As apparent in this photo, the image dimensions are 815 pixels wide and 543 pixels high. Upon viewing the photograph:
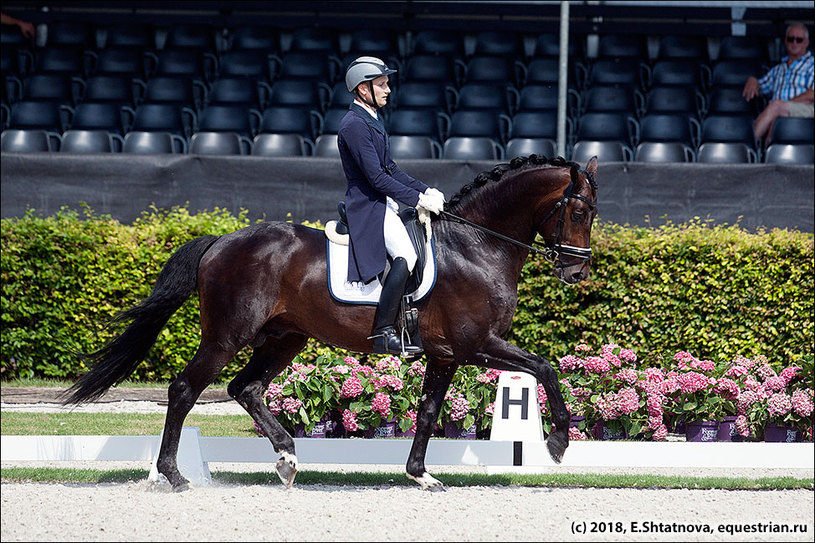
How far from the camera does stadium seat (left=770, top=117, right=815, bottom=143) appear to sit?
1172 cm

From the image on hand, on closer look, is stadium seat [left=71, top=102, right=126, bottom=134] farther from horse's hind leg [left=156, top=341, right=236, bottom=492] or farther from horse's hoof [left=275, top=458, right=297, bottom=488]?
horse's hoof [left=275, top=458, right=297, bottom=488]

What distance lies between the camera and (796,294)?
28.1 feet

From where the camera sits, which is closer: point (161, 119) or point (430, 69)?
point (161, 119)

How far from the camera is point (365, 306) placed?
5508 mm

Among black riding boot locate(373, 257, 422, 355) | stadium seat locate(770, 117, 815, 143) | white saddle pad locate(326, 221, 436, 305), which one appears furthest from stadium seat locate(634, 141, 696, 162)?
black riding boot locate(373, 257, 422, 355)

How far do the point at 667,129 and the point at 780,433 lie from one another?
571 cm

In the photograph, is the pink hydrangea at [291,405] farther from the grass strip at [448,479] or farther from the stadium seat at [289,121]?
the stadium seat at [289,121]

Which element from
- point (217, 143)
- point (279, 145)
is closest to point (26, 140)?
point (217, 143)

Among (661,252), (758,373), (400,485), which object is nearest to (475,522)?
(400,485)

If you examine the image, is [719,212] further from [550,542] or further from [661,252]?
[550,542]

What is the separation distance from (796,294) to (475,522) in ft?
16.8

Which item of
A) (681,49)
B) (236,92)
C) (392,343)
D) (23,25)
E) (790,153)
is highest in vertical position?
(23,25)

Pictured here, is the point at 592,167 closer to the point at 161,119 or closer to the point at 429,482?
the point at 429,482

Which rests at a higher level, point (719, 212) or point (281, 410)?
point (719, 212)
